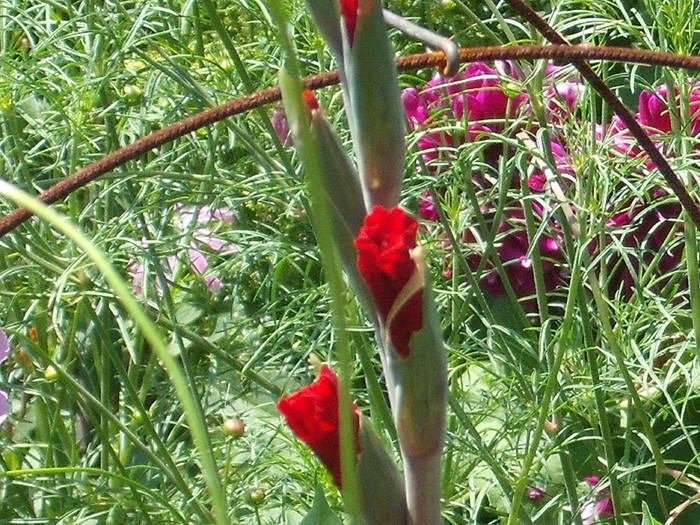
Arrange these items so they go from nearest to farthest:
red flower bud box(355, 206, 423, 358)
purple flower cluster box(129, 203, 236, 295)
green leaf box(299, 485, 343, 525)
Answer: red flower bud box(355, 206, 423, 358) → green leaf box(299, 485, 343, 525) → purple flower cluster box(129, 203, 236, 295)

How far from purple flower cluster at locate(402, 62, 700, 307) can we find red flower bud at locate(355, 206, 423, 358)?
0.42 m

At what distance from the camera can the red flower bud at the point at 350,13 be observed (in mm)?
299

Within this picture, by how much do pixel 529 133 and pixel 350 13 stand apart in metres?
0.54

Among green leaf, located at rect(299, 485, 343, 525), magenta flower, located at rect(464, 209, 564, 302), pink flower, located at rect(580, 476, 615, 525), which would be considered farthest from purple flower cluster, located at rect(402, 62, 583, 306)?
green leaf, located at rect(299, 485, 343, 525)

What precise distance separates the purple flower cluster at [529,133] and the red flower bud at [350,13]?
1.35 feet

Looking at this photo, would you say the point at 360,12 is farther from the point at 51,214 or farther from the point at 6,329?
the point at 6,329

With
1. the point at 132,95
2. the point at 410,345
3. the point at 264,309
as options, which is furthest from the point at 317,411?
the point at 132,95

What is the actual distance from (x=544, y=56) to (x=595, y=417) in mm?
399

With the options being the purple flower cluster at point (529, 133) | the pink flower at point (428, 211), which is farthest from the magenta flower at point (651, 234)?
the pink flower at point (428, 211)

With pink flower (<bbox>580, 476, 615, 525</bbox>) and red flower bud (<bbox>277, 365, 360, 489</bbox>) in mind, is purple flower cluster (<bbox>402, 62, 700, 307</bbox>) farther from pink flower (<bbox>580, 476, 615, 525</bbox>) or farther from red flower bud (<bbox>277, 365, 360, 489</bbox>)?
red flower bud (<bbox>277, 365, 360, 489</bbox>)

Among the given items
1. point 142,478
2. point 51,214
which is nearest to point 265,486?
point 142,478

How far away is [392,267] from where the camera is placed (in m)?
0.29

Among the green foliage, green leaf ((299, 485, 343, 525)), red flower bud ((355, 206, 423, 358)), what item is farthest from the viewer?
the green foliage

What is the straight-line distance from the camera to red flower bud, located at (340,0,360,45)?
30cm
